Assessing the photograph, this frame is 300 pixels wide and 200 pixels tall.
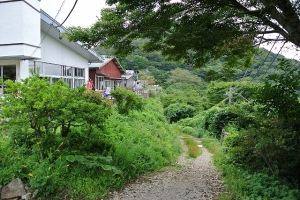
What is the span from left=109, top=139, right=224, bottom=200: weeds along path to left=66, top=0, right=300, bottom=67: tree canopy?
296 centimetres

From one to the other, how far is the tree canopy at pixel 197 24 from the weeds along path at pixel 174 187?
2958mm

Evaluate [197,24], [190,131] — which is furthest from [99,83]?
[197,24]

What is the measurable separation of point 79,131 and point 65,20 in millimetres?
3196

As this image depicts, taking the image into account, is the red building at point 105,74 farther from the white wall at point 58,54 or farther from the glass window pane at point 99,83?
the white wall at point 58,54

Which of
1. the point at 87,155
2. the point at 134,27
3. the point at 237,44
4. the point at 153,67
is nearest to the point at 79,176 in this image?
the point at 87,155

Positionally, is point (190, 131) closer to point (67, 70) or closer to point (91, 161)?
point (67, 70)

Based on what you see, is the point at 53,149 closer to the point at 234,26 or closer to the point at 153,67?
the point at 234,26

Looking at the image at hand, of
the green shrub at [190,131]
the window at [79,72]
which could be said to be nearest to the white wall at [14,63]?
the window at [79,72]

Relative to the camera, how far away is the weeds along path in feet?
15.5

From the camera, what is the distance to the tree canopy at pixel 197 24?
12.6 feet

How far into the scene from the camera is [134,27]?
4562 mm

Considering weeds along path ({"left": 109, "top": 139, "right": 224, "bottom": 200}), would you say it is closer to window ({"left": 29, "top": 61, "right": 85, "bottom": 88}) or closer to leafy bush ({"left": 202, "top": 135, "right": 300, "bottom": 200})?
leafy bush ({"left": 202, "top": 135, "right": 300, "bottom": 200})

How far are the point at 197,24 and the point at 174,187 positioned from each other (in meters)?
3.49

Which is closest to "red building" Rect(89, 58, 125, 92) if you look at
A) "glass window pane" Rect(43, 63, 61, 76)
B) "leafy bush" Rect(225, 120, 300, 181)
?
"glass window pane" Rect(43, 63, 61, 76)
